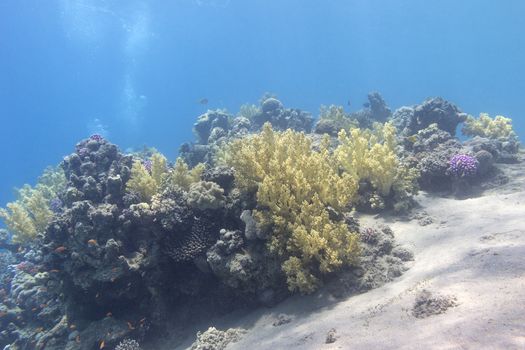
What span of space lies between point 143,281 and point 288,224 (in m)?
4.05

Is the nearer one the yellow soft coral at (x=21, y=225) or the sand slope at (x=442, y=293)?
the sand slope at (x=442, y=293)

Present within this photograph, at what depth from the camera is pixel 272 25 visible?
12019cm

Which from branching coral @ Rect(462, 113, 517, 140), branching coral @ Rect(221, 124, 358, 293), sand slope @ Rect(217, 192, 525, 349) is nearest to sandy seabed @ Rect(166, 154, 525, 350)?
sand slope @ Rect(217, 192, 525, 349)

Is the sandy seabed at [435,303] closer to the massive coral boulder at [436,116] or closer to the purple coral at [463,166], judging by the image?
the purple coral at [463,166]

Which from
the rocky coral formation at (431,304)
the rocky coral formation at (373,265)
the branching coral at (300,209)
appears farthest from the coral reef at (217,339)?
the rocky coral formation at (431,304)

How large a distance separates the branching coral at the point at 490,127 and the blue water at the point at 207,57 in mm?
65569

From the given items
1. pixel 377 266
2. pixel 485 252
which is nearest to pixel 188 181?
pixel 377 266

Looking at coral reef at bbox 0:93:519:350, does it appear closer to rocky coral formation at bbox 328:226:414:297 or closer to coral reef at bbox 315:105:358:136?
rocky coral formation at bbox 328:226:414:297

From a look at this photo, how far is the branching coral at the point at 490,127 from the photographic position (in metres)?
15.1

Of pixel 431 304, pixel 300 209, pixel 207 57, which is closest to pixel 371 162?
pixel 300 209

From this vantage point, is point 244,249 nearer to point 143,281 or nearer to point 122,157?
point 143,281

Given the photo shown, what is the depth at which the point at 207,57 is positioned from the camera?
464 feet

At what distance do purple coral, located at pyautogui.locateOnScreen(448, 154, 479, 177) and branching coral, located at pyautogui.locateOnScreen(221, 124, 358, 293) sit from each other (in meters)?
3.96

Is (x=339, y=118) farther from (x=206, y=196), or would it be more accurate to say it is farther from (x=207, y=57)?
(x=207, y=57)
